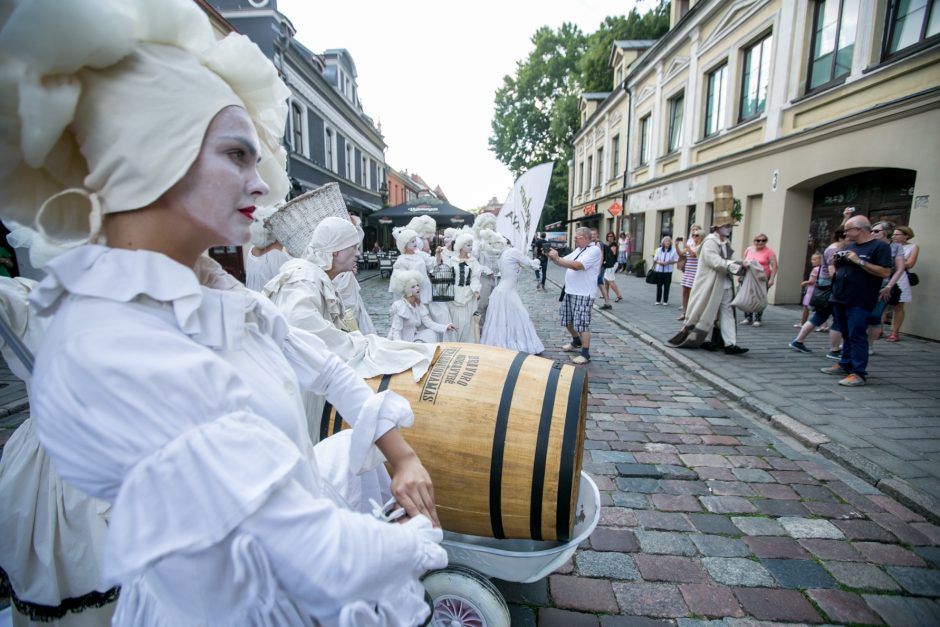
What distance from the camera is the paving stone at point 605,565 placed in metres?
2.30

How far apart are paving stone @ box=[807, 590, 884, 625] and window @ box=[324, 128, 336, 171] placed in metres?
21.9

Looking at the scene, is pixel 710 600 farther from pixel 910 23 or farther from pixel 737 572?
pixel 910 23

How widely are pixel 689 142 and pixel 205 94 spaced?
16.5 metres

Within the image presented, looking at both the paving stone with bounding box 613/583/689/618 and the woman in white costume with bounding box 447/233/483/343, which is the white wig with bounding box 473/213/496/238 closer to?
the woman in white costume with bounding box 447/233/483/343

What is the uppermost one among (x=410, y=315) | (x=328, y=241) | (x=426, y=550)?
(x=328, y=241)

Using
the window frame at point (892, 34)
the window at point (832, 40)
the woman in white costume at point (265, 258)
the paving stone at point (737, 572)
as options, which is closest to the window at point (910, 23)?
the window frame at point (892, 34)

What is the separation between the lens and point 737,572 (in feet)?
7.52

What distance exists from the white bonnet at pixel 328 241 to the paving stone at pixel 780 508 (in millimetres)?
3230

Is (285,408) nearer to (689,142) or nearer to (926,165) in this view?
(926,165)

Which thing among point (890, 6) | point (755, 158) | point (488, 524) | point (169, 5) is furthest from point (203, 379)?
point (755, 158)

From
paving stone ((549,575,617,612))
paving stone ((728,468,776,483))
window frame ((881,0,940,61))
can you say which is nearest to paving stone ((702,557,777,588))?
paving stone ((549,575,617,612))

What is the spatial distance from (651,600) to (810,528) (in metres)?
1.27

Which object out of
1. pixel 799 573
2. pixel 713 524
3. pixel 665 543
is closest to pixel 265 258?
pixel 665 543

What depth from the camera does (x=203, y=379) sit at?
2.45 feet
